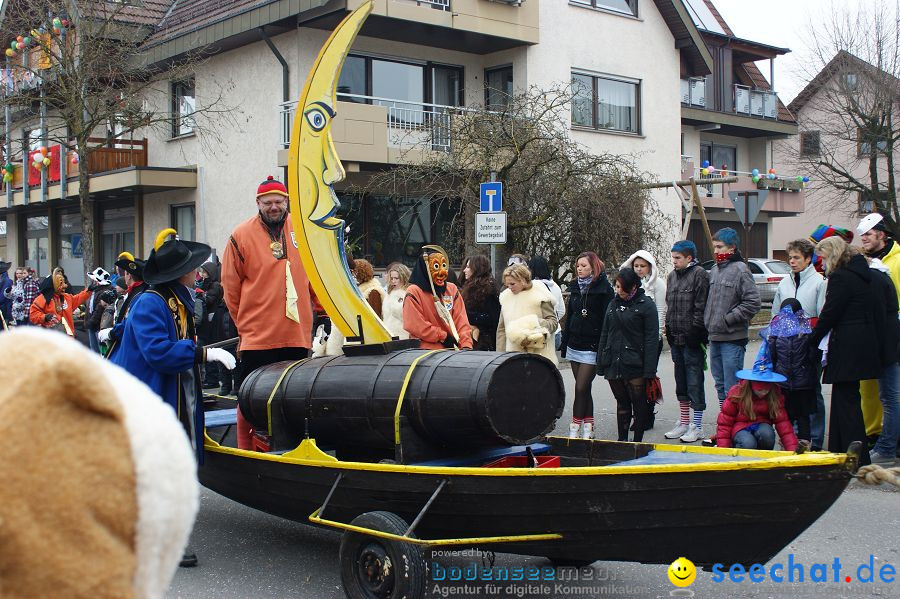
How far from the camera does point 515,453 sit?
17.8 ft

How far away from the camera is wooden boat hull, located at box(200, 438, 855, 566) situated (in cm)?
400

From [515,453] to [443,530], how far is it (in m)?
0.86

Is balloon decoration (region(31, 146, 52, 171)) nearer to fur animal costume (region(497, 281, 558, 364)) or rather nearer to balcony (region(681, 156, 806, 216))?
balcony (region(681, 156, 806, 216))

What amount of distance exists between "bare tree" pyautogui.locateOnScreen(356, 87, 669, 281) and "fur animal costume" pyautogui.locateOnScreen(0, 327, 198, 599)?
14539mm

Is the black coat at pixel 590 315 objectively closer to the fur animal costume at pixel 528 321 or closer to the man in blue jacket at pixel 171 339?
the fur animal costume at pixel 528 321

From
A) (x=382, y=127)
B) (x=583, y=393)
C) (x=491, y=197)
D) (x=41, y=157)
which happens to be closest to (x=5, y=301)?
(x=382, y=127)

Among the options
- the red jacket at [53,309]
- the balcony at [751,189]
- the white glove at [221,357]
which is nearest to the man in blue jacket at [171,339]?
the white glove at [221,357]

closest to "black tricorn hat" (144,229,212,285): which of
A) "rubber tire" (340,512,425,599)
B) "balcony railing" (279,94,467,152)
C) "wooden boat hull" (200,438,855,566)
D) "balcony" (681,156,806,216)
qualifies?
"wooden boat hull" (200,438,855,566)

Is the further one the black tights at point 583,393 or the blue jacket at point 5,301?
the blue jacket at point 5,301

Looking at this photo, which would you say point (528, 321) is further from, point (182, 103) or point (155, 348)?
point (182, 103)

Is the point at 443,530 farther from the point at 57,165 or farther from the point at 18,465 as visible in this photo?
the point at 57,165

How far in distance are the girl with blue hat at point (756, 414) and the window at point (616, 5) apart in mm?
18035

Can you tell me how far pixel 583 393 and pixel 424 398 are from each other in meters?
4.13

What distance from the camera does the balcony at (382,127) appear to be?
1842 centimetres
